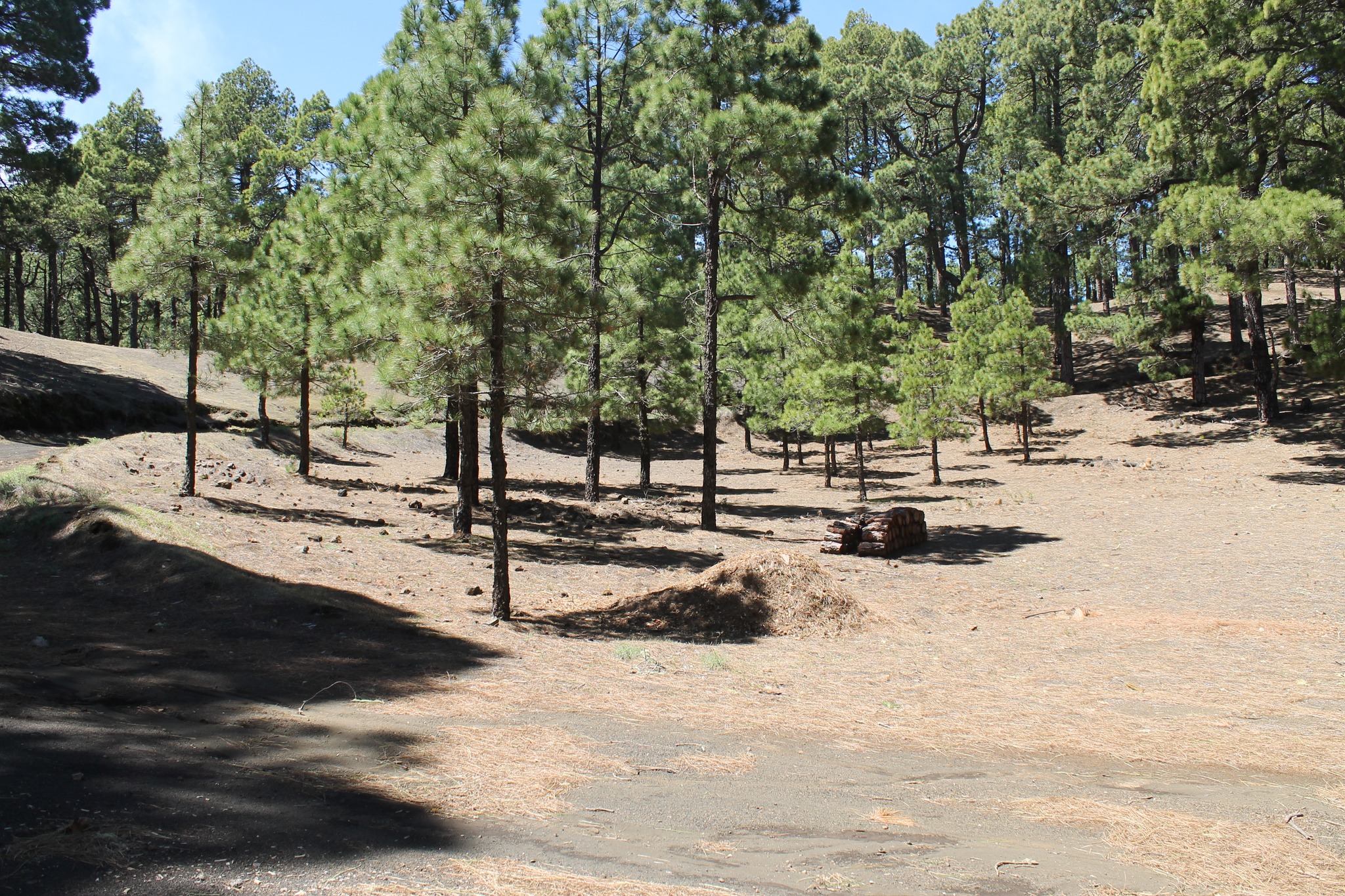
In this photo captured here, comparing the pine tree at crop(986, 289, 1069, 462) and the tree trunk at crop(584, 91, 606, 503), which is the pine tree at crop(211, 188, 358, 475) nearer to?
the tree trunk at crop(584, 91, 606, 503)

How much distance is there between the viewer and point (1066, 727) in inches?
→ 254

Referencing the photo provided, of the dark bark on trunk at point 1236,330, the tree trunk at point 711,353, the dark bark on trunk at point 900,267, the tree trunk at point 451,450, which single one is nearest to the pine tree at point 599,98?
the tree trunk at point 711,353

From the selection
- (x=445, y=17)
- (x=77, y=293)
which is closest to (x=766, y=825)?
(x=445, y=17)

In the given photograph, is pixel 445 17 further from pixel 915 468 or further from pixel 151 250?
pixel 915 468

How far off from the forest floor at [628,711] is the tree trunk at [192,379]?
0.49 metres

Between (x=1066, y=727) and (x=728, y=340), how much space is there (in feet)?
78.8

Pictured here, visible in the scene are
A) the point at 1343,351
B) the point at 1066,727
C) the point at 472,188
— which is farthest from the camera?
the point at 1343,351

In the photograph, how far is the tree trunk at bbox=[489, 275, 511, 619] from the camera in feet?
32.0

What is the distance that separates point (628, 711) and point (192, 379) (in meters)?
13.3

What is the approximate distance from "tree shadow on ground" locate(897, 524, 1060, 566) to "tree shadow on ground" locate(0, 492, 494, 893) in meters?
9.80

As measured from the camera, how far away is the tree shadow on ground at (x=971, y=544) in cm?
1516

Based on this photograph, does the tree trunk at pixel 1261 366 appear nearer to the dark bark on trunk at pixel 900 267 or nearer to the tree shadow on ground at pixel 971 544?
the tree shadow on ground at pixel 971 544

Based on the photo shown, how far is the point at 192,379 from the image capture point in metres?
15.6

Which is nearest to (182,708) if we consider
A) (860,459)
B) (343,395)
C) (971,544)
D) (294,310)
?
(971,544)
